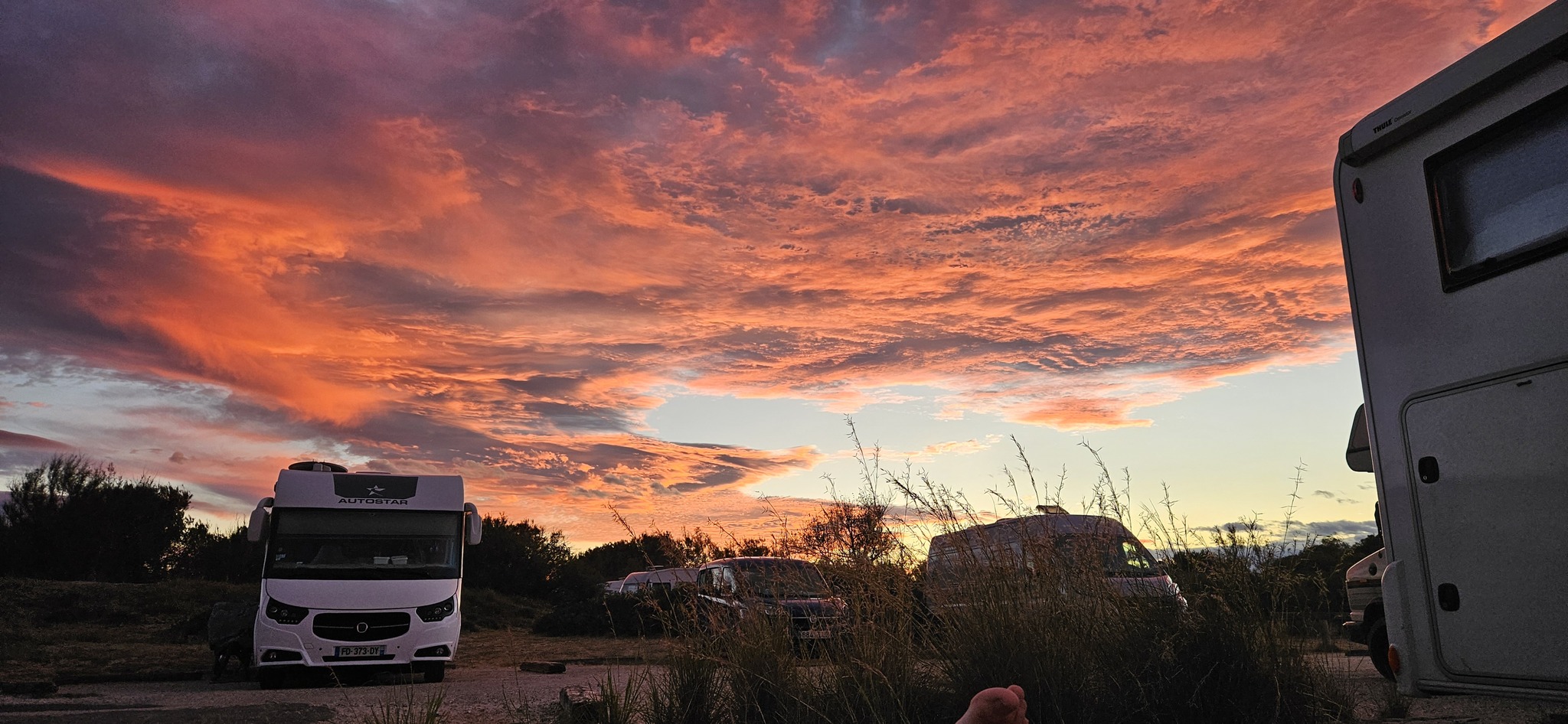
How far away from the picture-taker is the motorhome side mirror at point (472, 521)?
13133 mm

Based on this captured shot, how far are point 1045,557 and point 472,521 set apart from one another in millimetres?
8721

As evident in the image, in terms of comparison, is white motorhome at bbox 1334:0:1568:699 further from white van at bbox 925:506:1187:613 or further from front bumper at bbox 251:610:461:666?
front bumper at bbox 251:610:461:666

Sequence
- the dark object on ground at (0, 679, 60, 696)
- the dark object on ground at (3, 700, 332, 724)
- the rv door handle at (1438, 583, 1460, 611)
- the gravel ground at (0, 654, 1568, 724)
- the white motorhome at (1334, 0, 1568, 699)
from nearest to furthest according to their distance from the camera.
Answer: the white motorhome at (1334, 0, 1568, 699), the rv door handle at (1438, 583, 1460, 611), the gravel ground at (0, 654, 1568, 724), the dark object on ground at (3, 700, 332, 724), the dark object on ground at (0, 679, 60, 696)

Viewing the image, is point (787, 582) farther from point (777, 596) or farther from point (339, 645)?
point (339, 645)

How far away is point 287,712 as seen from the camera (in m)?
9.12

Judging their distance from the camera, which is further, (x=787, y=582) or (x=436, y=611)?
(x=436, y=611)

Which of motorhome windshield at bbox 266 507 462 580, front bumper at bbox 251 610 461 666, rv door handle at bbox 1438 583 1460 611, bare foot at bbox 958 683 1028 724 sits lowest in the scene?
front bumper at bbox 251 610 461 666

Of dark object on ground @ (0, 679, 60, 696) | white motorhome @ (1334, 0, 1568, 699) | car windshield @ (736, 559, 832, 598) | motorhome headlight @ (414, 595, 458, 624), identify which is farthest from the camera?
motorhome headlight @ (414, 595, 458, 624)

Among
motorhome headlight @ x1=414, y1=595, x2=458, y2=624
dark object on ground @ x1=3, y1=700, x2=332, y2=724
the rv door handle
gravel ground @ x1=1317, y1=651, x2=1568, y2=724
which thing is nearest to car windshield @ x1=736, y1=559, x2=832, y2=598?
gravel ground @ x1=1317, y1=651, x2=1568, y2=724

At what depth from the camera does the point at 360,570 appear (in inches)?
492

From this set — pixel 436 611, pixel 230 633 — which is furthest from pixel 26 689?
pixel 436 611

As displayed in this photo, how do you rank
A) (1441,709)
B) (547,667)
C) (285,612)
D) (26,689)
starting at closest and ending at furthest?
1. (1441,709)
2. (26,689)
3. (285,612)
4. (547,667)

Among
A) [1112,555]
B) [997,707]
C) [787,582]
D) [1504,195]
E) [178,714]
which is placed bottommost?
[178,714]

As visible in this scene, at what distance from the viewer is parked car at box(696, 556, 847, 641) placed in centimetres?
695
